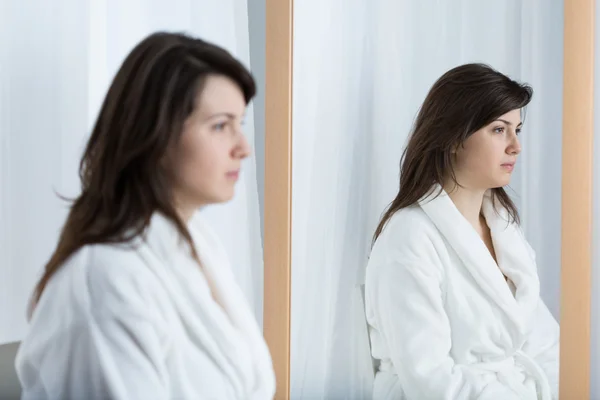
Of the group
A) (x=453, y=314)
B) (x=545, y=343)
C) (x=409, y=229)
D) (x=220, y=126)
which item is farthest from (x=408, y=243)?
(x=220, y=126)

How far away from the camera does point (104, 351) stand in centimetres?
87

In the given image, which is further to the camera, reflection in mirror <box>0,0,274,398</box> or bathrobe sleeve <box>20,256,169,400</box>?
reflection in mirror <box>0,0,274,398</box>

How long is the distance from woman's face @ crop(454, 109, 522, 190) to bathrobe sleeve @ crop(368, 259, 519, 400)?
0.19 metres

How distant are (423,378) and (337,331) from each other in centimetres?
18

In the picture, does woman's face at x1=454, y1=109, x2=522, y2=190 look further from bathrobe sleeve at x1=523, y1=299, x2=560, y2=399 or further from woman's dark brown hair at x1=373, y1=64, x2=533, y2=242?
bathrobe sleeve at x1=523, y1=299, x2=560, y2=399

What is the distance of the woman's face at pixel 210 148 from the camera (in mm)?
992

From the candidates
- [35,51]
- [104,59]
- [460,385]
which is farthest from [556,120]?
[35,51]

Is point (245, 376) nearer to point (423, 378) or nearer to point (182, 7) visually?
point (423, 378)

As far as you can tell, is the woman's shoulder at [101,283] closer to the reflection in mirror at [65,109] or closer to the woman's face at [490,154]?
the reflection in mirror at [65,109]

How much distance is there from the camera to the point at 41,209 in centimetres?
117

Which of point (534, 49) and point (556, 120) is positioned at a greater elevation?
point (534, 49)

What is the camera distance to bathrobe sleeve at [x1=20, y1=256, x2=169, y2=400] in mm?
874

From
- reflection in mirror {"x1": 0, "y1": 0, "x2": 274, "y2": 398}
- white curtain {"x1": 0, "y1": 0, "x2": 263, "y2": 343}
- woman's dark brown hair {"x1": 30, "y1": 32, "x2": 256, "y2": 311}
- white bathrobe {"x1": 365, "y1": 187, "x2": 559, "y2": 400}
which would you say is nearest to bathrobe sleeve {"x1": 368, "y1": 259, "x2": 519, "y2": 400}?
white bathrobe {"x1": 365, "y1": 187, "x2": 559, "y2": 400}

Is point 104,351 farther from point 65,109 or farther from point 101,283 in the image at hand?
point 65,109
